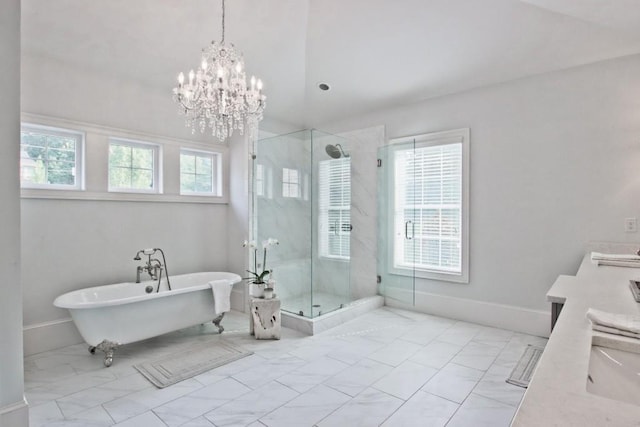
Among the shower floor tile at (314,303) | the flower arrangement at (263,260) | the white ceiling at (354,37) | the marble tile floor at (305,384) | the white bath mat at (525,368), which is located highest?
the white ceiling at (354,37)

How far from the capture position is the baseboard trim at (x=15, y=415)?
68.7 inches

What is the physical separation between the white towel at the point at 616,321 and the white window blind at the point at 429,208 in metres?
2.60

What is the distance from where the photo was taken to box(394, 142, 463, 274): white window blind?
3.84 m

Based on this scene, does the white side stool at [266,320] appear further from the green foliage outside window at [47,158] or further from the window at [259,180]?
the green foliage outside window at [47,158]

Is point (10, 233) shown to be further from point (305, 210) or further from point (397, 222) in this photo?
point (397, 222)

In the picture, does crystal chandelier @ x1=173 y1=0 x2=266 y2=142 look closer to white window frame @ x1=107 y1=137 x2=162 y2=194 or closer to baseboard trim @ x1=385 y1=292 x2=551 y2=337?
white window frame @ x1=107 y1=137 x2=162 y2=194

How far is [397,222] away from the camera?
14.2 ft

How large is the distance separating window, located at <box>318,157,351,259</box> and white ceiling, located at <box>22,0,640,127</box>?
1096 mm

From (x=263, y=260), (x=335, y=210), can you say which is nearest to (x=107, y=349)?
(x=263, y=260)

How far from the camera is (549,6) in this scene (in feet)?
7.87

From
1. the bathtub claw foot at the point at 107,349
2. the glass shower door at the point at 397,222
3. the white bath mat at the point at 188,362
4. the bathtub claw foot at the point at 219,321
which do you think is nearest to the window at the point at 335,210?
the glass shower door at the point at 397,222

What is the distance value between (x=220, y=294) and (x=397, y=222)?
7.56 ft

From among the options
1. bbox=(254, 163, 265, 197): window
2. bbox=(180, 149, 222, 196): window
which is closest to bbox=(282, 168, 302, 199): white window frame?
bbox=(254, 163, 265, 197): window

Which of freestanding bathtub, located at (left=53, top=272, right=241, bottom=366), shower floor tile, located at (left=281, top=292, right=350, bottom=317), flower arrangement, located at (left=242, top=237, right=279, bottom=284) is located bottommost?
shower floor tile, located at (left=281, top=292, right=350, bottom=317)
